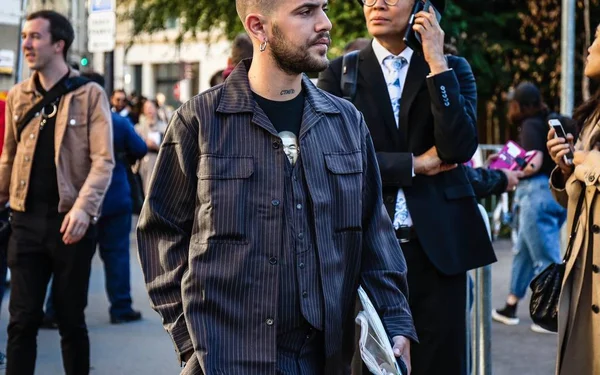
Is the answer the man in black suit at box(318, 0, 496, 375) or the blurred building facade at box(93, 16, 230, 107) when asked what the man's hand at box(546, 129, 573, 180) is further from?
the blurred building facade at box(93, 16, 230, 107)

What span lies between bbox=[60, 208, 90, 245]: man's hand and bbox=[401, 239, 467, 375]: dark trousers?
200 cm

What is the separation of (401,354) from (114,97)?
10.9 meters

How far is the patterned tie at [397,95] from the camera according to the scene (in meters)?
4.80

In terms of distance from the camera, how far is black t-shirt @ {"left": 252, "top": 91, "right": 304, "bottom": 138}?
3.58 meters

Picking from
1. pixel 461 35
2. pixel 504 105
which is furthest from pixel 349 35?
pixel 504 105

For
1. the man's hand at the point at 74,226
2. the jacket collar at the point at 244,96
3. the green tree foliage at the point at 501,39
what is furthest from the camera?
the green tree foliage at the point at 501,39

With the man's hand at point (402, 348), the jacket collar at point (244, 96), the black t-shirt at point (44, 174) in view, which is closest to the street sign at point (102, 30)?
the black t-shirt at point (44, 174)

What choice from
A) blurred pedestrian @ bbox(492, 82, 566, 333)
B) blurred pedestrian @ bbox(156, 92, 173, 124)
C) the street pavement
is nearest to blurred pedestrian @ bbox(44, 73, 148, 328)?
the street pavement

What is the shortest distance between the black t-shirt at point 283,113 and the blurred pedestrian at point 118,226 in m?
5.94

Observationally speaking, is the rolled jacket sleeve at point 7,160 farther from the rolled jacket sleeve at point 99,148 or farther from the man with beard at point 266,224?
the man with beard at point 266,224

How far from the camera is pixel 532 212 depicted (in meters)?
10.1

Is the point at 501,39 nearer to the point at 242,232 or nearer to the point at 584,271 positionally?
the point at 584,271

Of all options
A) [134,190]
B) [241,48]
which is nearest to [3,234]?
[241,48]

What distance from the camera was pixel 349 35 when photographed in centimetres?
1961
